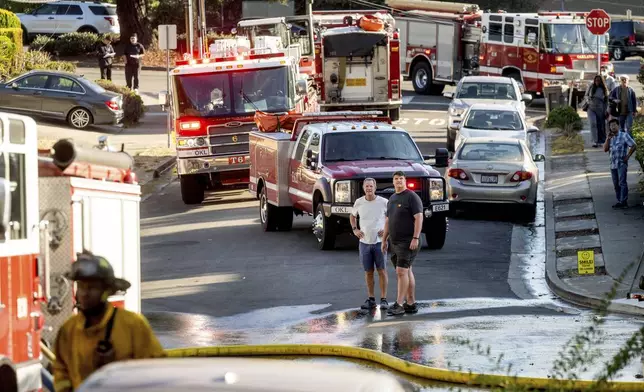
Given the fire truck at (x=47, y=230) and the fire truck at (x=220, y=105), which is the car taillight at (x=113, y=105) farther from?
the fire truck at (x=47, y=230)

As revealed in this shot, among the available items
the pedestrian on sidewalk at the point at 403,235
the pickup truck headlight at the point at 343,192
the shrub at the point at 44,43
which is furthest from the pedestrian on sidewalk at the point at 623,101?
the shrub at the point at 44,43

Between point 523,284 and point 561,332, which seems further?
point 523,284

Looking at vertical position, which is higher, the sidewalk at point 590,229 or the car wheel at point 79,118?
the car wheel at point 79,118

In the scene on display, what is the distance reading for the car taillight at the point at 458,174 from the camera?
23875mm

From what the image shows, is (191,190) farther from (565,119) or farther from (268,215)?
(565,119)

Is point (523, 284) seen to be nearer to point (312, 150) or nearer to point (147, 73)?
point (312, 150)

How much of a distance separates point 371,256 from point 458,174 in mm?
7873

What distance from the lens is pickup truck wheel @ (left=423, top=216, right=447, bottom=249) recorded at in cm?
2064

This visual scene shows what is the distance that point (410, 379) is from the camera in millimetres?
12086

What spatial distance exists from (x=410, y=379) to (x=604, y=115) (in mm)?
21232

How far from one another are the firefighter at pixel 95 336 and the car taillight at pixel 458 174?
1667 cm

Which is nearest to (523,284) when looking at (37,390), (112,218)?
(112,218)

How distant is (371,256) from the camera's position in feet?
53.7

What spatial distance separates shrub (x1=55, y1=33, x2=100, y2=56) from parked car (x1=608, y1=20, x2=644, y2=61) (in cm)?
2627
